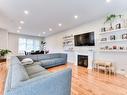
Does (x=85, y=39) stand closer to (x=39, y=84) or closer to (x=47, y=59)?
(x=47, y=59)

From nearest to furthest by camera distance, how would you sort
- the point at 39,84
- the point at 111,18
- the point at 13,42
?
the point at 39,84 < the point at 111,18 < the point at 13,42

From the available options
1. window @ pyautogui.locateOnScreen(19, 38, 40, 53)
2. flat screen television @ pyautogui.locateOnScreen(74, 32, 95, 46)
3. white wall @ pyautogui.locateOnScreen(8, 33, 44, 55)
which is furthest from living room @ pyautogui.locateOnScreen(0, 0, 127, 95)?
window @ pyautogui.locateOnScreen(19, 38, 40, 53)

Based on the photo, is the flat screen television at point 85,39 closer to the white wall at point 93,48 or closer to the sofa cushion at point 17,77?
the white wall at point 93,48

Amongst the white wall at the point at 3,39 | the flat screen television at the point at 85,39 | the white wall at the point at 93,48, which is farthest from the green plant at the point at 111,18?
the white wall at the point at 3,39

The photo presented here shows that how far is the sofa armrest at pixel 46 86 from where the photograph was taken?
92 centimetres

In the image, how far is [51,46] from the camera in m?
9.27

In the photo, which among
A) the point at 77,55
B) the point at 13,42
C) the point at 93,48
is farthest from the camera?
the point at 13,42

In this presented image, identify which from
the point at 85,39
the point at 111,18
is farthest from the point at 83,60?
the point at 111,18

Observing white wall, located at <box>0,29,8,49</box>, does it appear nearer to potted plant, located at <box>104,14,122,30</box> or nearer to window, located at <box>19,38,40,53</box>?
window, located at <box>19,38,40,53</box>

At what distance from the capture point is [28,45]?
10125 millimetres

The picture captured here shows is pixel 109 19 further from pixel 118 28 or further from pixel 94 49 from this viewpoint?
pixel 94 49

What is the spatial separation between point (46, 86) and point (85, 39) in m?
4.55

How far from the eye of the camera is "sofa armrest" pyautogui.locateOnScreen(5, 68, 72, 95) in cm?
92

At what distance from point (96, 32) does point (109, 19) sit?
955 mm
